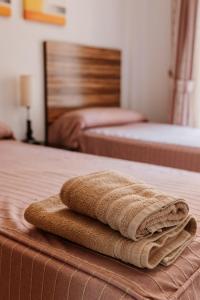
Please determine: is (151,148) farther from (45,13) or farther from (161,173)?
(45,13)

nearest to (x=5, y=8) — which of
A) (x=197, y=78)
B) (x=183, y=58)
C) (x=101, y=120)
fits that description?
(x=101, y=120)

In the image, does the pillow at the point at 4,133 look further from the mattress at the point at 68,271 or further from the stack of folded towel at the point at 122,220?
the stack of folded towel at the point at 122,220

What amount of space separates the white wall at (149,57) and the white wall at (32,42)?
0.57 metres

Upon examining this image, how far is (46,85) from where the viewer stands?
3.09 metres

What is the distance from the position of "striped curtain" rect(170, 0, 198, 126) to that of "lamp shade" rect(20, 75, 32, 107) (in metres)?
1.69

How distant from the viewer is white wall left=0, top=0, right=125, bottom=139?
9.18 ft

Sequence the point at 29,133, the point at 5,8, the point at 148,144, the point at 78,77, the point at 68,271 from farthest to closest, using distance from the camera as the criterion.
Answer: the point at 78,77 → the point at 29,133 → the point at 5,8 → the point at 148,144 → the point at 68,271

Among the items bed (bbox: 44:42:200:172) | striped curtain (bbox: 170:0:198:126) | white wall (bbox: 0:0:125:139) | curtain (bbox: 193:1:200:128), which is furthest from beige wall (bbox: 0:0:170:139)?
curtain (bbox: 193:1:200:128)

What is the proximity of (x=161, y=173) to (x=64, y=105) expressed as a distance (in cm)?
177

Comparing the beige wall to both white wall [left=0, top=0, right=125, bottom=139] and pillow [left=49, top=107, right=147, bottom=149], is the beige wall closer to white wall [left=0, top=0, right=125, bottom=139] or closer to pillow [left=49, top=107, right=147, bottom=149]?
white wall [left=0, top=0, right=125, bottom=139]

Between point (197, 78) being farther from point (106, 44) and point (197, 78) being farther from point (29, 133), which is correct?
point (29, 133)

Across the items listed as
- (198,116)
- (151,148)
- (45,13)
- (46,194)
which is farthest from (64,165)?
(198,116)

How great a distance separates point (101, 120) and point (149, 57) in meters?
1.44

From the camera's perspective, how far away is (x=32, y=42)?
296 cm
